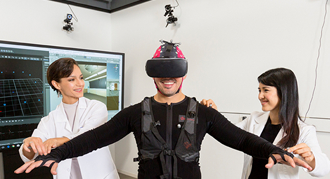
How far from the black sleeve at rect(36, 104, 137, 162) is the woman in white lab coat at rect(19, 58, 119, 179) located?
47 centimetres

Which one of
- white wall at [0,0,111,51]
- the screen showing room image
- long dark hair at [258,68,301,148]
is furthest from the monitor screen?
long dark hair at [258,68,301,148]

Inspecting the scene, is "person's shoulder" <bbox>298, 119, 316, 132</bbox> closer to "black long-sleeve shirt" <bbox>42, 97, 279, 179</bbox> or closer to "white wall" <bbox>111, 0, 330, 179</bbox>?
"black long-sleeve shirt" <bbox>42, 97, 279, 179</bbox>

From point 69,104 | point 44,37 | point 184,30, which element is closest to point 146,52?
point 184,30

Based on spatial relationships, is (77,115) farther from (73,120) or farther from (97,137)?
(97,137)

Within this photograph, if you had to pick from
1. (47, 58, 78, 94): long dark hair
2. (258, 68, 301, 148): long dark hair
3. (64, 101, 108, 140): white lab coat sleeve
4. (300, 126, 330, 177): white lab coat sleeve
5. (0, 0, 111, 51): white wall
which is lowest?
(300, 126, 330, 177): white lab coat sleeve

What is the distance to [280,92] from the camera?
1683 mm

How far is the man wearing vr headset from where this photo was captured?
4.03ft

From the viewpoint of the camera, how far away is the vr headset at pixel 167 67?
48.2 inches

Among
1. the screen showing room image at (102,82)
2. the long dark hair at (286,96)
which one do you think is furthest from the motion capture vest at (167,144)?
the screen showing room image at (102,82)

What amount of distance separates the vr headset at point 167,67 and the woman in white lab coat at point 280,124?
0.76m

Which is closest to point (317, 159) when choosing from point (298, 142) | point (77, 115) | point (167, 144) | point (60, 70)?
point (298, 142)

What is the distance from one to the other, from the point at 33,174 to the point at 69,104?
1.65 m

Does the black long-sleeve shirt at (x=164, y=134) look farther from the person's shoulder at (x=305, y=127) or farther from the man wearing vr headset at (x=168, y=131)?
the person's shoulder at (x=305, y=127)

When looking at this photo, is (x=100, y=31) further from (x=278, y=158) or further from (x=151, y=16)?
(x=278, y=158)
